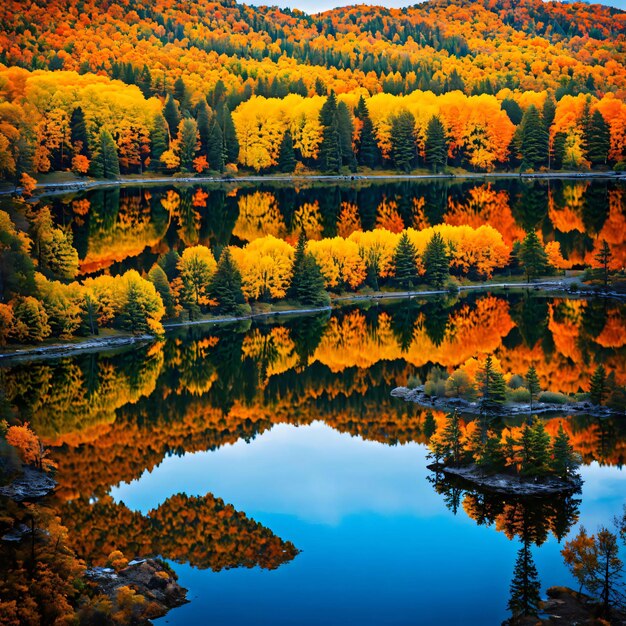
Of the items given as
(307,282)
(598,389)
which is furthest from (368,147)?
(598,389)

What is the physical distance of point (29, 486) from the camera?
183 feet

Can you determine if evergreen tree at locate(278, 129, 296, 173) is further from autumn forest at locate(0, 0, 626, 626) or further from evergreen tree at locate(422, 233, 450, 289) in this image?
evergreen tree at locate(422, 233, 450, 289)

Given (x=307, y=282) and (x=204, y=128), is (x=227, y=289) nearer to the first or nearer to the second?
(x=307, y=282)

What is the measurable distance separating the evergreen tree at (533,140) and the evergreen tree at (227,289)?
317ft

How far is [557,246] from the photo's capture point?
110 m

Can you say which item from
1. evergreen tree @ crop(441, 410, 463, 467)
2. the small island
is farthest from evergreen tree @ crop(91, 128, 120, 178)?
the small island

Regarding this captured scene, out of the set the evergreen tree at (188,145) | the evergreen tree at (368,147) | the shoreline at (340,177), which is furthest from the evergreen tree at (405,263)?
the evergreen tree at (368,147)

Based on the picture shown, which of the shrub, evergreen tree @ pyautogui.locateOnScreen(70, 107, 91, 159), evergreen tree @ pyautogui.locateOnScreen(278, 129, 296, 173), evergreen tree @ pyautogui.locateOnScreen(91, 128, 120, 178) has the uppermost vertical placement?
evergreen tree @ pyautogui.locateOnScreen(278, 129, 296, 173)

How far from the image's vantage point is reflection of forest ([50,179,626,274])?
117 meters

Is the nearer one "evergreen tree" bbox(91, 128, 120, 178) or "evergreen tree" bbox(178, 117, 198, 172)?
"evergreen tree" bbox(91, 128, 120, 178)

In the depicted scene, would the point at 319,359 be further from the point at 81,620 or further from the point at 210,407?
the point at 81,620

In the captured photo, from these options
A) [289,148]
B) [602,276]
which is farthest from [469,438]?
[289,148]

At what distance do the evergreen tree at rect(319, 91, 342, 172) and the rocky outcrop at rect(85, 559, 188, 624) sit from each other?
13450cm

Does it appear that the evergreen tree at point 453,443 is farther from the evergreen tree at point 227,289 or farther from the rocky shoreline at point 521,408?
the evergreen tree at point 227,289
